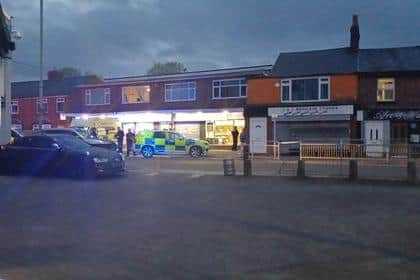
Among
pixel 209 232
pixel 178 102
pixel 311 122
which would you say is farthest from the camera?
pixel 178 102

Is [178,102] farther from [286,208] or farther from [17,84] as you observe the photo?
[286,208]

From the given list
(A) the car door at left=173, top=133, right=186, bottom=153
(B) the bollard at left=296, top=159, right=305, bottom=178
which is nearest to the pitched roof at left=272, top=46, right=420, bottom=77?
(A) the car door at left=173, top=133, right=186, bottom=153

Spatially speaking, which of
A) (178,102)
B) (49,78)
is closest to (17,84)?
(49,78)

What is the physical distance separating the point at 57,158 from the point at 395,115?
21.6m

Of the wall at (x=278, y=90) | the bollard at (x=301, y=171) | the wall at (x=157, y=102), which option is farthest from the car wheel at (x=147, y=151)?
the bollard at (x=301, y=171)

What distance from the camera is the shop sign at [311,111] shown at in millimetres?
32656

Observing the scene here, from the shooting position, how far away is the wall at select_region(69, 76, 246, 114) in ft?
131

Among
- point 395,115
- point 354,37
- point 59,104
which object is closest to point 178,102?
point 354,37

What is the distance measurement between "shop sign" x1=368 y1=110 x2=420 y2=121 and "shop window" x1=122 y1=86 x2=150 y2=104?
18.3 meters

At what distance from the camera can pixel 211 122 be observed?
132ft

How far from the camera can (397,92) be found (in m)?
32.3

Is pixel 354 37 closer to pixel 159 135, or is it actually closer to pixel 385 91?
pixel 385 91

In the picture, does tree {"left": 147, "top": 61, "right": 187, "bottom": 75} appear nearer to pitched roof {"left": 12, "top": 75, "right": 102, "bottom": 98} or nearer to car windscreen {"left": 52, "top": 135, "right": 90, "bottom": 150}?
pitched roof {"left": 12, "top": 75, "right": 102, "bottom": 98}

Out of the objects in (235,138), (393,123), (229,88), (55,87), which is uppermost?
(55,87)
